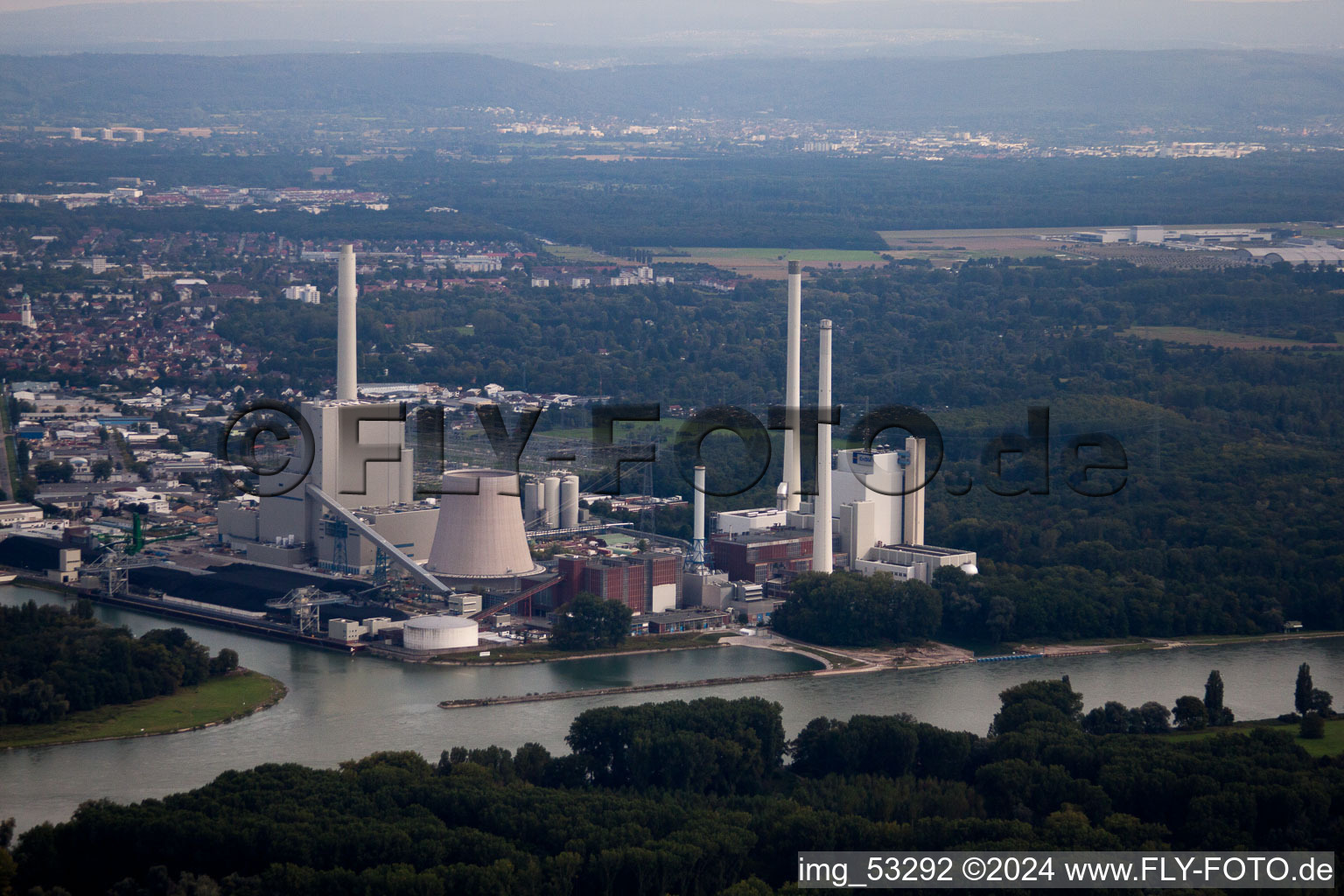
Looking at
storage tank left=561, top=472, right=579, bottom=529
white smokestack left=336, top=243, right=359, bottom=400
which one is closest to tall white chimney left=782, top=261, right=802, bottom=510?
storage tank left=561, top=472, right=579, bottom=529

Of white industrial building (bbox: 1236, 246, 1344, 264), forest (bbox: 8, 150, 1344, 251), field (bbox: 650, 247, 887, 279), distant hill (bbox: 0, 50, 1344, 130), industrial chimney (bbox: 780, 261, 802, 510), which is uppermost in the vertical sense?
distant hill (bbox: 0, 50, 1344, 130)

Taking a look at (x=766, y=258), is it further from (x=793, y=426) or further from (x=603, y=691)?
(x=603, y=691)

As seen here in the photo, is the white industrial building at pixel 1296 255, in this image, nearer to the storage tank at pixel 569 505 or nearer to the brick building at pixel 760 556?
the storage tank at pixel 569 505

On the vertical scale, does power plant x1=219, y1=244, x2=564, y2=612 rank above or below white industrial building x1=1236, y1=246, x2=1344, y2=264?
below

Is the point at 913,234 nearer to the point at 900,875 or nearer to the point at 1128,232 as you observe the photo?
the point at 1128,232

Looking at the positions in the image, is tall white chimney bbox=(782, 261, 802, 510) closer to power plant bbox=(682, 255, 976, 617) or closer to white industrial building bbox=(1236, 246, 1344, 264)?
power plant bbox=(682, 255, 976, 617)

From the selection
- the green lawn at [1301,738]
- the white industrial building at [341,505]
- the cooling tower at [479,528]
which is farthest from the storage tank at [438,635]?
the green lawn at [1301,738]
